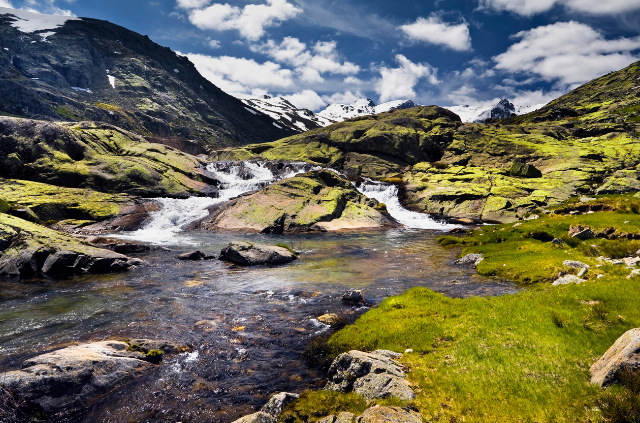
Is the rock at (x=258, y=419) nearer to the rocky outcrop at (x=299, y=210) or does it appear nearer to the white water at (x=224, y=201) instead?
the white water at (x=224, y=201)

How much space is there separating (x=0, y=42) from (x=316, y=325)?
957 feet

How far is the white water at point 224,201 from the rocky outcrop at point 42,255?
456 inches

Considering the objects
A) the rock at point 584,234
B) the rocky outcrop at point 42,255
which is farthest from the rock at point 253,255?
the rock at point 584,234

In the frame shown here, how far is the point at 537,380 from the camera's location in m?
8.15

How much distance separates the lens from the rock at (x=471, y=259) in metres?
26.1

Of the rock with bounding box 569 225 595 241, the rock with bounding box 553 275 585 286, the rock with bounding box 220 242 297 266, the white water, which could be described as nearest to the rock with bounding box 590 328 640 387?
the rock with bounding box 553 275 585 286

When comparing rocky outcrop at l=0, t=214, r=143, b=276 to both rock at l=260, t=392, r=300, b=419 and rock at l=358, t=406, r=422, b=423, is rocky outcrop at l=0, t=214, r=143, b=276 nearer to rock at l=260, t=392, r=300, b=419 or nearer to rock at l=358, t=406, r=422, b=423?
rock at l=260, t=392, r=300, b=419

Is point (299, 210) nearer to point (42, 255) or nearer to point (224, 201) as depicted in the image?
point (224, 201)

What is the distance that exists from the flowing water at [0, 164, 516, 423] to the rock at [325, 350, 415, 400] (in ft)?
4.62

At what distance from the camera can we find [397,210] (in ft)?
211

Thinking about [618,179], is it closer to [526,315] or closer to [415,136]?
[415,136]

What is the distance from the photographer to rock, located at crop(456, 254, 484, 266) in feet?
85.7

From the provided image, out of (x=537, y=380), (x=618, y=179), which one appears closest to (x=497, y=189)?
(x=618, y=179)

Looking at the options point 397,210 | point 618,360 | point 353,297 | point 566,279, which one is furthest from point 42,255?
point 397,210
